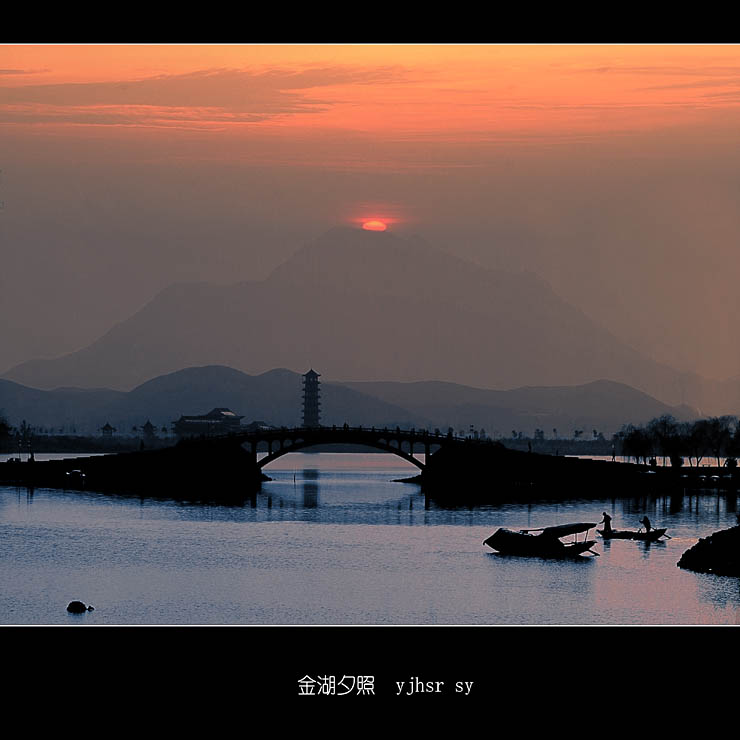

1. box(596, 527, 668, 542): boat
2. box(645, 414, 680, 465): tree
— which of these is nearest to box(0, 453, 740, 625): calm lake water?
box(596, 527, 668, 542): boat

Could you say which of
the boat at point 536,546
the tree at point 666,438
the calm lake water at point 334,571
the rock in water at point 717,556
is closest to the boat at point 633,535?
the calm lake water at point 334,571

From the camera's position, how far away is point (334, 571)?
54.7 m

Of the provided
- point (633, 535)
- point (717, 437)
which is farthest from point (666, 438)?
point (633, 535)

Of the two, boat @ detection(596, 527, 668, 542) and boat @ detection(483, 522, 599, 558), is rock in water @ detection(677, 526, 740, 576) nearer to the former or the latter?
boat @ detection(483, 522, 599, 558)

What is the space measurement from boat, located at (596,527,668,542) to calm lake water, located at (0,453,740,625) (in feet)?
2.25

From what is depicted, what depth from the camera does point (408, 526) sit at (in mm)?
80438

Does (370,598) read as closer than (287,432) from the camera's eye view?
Yes

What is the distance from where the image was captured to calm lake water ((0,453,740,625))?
4275cm

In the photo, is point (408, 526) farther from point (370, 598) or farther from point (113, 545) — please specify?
point (370, 598)

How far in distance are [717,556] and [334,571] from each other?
16.8 metres

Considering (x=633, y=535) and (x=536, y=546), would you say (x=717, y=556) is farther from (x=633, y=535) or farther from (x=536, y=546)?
(x=633, y=535)
